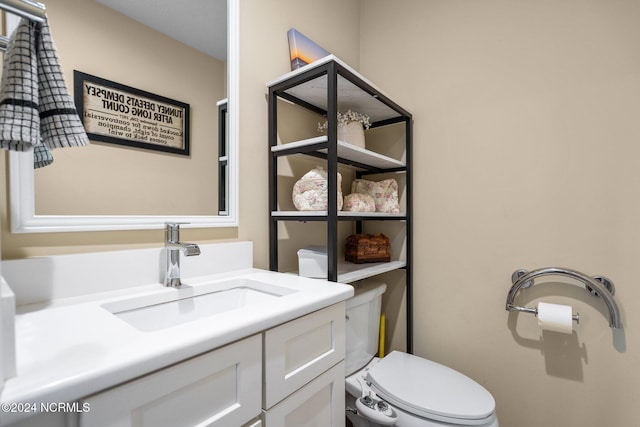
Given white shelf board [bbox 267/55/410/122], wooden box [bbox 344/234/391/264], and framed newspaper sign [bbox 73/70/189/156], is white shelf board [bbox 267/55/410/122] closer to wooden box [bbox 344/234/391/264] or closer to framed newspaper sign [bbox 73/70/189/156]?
framed newspaper sign [bbox 73/70/189/156]

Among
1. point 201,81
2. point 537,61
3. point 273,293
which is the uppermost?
point 537,61

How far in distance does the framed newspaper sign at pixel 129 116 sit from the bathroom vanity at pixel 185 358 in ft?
1.17

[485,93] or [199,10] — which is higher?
[199,10]

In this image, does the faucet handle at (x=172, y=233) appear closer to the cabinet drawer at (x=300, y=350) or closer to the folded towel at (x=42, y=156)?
the folded towel at (x=42, y=156)

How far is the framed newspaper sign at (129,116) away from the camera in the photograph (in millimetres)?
826

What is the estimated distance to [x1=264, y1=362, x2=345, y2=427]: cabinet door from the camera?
70cm

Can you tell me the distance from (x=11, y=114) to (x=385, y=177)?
154 cm

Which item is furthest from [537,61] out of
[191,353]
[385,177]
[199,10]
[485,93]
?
[191,353]

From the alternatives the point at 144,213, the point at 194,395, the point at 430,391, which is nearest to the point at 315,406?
the point at 194,395

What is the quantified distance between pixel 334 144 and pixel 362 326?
805 mm

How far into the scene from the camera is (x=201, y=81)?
3.58ft

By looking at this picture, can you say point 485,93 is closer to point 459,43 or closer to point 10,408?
point 459,43

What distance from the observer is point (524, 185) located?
1324 millimetres

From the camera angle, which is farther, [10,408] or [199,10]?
[199,10]
